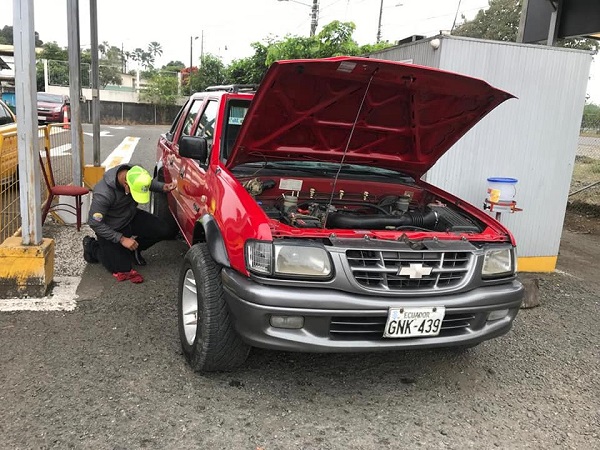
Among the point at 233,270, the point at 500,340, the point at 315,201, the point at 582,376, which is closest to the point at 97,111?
the point at 315,201

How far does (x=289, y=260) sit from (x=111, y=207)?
260 centimetres

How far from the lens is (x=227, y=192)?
3209mm

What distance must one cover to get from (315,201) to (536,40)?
543cm

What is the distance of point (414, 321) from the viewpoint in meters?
2.85

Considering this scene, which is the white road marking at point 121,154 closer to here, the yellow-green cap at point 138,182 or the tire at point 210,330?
the yellow-green cap at point 138,182

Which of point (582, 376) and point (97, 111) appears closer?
point (582, 376)

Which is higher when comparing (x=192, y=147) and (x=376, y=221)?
(x=192, y=147)

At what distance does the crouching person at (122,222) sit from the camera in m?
4.57

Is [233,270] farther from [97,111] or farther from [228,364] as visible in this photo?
[97,111]

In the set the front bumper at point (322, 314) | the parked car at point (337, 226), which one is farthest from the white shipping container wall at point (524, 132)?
the front bumper at point (322, 314)

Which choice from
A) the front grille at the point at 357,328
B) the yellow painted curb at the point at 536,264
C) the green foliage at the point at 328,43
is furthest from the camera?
the green foliage at the point at 328,43

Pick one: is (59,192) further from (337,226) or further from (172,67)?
(172,67)

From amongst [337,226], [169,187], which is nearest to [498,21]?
[169,187]

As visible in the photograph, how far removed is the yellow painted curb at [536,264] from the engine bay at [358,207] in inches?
95.9
